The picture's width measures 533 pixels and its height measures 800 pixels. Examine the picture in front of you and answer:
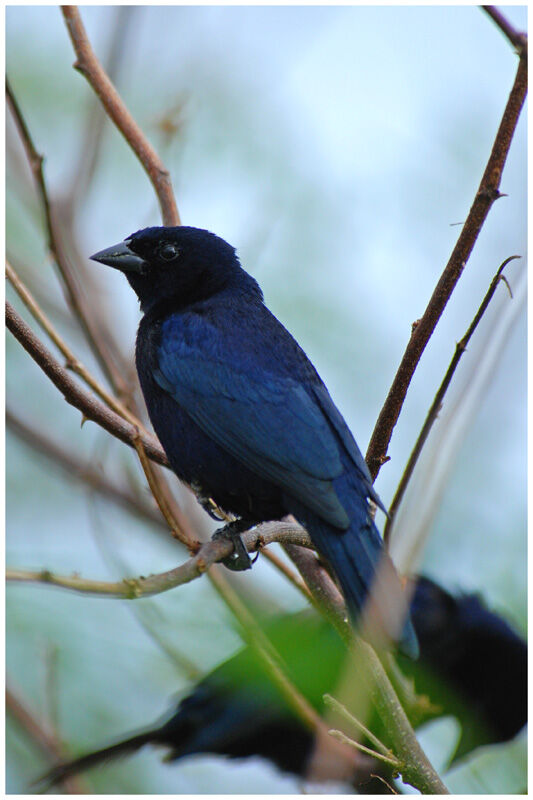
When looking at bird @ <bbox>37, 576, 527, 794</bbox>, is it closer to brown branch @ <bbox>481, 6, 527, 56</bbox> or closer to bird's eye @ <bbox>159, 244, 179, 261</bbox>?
bird's eye @ <bbox>159, 244, 179, 261</bbox>

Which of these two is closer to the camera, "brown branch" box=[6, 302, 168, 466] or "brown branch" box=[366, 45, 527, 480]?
"brown branch" box=[366, 45, 527, 480]

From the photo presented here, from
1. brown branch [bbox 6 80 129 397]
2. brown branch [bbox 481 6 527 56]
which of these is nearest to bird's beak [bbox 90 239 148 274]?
brown branch [bbox 6 80 129 397]

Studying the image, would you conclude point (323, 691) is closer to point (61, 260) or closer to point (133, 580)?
point (61, 260)

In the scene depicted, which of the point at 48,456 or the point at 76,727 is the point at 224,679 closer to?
the point at 76,727

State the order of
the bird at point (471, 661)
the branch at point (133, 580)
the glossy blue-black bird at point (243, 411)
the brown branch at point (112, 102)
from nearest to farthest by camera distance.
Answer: the branch at point (133, 580) → the glossy blue-black bird at point (243, 411) → the brown branch at point (112, 102) → the bird at point (471, 661)

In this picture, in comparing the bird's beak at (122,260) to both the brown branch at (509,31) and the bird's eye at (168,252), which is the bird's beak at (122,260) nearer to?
the bird's eye at (168,252)

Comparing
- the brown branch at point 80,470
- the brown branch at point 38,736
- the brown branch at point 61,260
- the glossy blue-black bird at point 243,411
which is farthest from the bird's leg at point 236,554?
the brown branch at point 38,736

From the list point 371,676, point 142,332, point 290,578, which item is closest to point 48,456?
point 142,332
